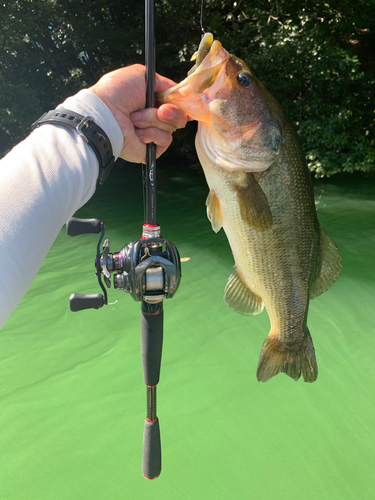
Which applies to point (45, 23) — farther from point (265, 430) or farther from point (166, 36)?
point (265, 430)

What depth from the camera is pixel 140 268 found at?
1371 millimetres

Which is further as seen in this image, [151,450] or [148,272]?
[151,450]

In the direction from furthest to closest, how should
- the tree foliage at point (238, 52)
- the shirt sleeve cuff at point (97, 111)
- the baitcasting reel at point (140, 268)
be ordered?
the tree foliage at point (238, 52) < the shirt sleeve cuff at point (97, 111) < the baitcasting reel at point (140, 268)

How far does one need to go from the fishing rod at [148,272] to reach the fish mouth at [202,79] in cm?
15

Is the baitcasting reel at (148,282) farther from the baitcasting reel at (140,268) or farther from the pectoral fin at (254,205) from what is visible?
the pectoral fin at (254,205)

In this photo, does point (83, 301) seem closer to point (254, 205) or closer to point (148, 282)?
point (148, 282)

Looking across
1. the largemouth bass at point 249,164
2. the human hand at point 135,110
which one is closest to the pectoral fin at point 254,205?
the largemouth bass at point 249,164

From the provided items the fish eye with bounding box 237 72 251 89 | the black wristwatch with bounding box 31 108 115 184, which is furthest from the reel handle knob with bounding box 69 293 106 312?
the fish eye with bounding box 237 72 251 89

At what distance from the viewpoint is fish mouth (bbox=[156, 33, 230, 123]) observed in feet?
4.73

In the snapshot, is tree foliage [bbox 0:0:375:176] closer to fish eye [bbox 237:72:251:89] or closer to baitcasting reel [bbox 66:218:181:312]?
fish eye [bbox 237:72:251:89]

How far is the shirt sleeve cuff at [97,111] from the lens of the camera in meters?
1.49

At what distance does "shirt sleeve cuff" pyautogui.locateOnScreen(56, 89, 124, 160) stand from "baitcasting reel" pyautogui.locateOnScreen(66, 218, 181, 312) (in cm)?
36

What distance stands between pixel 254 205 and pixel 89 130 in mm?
676

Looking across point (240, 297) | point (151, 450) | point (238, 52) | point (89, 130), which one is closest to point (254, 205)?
point (240, 297)
